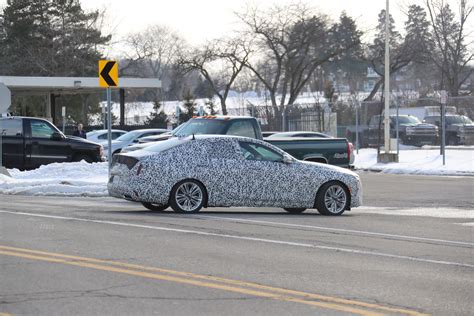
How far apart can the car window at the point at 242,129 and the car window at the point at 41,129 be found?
7.66 m

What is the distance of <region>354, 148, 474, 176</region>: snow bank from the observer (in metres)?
34.3

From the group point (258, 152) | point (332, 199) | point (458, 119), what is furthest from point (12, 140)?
point (458, 119)

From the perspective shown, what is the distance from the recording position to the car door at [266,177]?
667 inches

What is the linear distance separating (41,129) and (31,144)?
540 mm

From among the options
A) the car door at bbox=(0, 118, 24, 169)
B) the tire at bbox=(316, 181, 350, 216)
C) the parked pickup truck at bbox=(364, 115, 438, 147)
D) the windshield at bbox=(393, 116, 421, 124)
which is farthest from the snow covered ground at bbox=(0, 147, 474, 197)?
the windshield at bbox=(393, 116, 421, 124)

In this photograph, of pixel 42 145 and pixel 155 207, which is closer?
pixel 155 207

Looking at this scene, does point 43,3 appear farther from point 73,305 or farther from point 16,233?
point 73,305

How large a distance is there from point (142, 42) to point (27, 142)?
65.0 m

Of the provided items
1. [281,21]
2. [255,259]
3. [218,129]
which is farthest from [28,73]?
[255,259]

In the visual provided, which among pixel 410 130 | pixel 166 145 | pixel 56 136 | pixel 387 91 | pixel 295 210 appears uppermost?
pixel 387 91

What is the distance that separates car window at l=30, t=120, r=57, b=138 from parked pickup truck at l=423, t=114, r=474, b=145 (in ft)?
68.6

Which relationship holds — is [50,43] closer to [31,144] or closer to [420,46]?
[420,46]

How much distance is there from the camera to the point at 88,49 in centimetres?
7506

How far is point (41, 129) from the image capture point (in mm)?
28797
